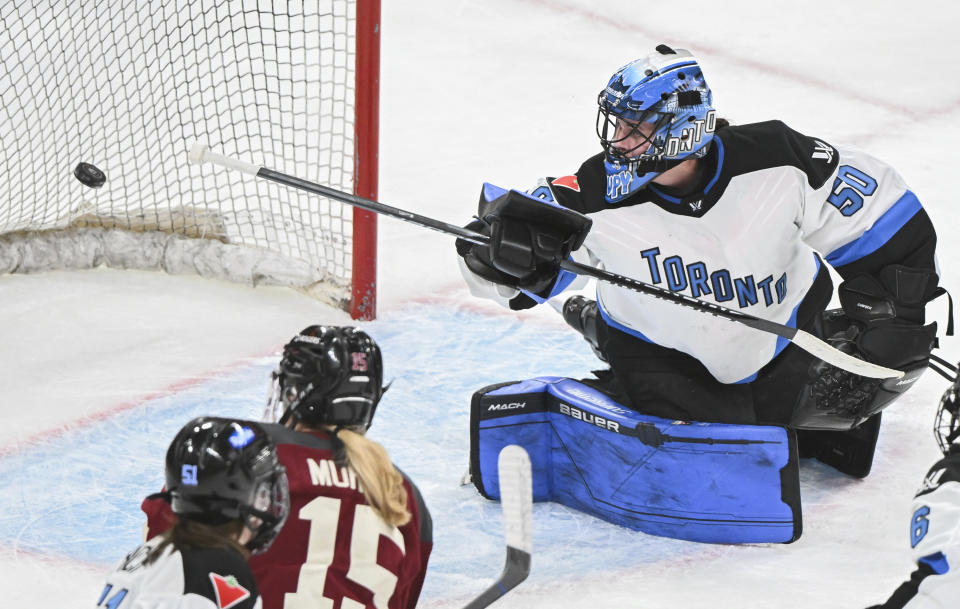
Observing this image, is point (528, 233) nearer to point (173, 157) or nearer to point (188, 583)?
point (188, 583)

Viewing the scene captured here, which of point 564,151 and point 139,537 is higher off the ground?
point 564,151

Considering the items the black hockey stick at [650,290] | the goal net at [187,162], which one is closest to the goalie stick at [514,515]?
the black hockey stick at [650,290]

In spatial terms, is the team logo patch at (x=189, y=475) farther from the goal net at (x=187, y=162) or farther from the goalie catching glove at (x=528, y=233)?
the goal net at (x=187, y=162)

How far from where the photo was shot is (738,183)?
3.29m

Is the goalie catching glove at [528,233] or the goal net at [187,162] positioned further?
the goal net at [187,162]

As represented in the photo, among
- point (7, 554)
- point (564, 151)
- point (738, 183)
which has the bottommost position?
point (7, 554)

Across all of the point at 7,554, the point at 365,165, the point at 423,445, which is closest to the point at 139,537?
the point at 7,554

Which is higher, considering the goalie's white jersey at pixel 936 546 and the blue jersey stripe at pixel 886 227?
the blue jersey stripe at pixel 886 227

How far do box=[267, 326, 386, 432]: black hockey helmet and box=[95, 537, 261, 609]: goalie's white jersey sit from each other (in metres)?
0.49

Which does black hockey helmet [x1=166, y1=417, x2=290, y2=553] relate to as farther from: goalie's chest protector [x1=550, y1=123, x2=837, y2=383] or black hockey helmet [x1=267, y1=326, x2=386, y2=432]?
goalie's chest protector [x1=550, y1=123, x2=837, y2=383]

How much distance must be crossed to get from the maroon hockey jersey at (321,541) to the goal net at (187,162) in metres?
2.24

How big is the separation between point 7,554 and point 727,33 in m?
4.88

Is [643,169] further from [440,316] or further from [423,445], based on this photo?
[440,316]

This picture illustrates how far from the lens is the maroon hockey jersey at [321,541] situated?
2160mm
